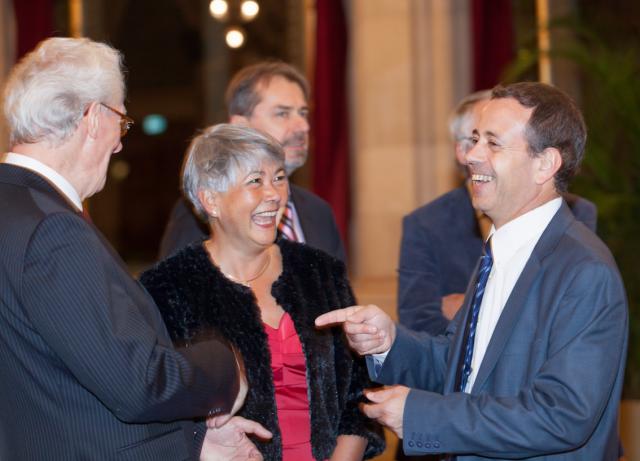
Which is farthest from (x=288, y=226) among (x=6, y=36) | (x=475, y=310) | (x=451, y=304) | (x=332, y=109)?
(x=6, y=36)

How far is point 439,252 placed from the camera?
3.67 meters

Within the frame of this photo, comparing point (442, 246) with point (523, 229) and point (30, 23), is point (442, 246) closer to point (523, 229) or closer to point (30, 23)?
point (523, 229)

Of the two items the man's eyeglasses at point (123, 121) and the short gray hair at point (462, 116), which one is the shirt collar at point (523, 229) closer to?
the man's eyeglasses at point (123, 121)

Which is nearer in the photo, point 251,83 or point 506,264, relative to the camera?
point 506,264

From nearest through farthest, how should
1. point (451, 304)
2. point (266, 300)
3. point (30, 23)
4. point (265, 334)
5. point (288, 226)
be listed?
A: point (265, 334) < point (266, 300) < point (451, 304) < point (288, 226) < point (30, 23)

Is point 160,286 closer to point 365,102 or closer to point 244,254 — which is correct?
point 244,254

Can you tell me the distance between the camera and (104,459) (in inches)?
80.0

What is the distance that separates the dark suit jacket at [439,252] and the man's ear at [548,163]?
1.26 metres

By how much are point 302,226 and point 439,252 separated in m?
0.58

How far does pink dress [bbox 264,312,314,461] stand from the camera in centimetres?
271

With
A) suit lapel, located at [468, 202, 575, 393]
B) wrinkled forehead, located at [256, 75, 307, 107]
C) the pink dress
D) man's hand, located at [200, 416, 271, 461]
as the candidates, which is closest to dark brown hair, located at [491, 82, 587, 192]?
suit lapel, located at [468, 202, 575, 393]

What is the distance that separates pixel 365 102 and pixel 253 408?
4.11 metres

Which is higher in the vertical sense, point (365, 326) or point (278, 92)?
point (278, 92)

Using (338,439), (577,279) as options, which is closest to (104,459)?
(338,439)
